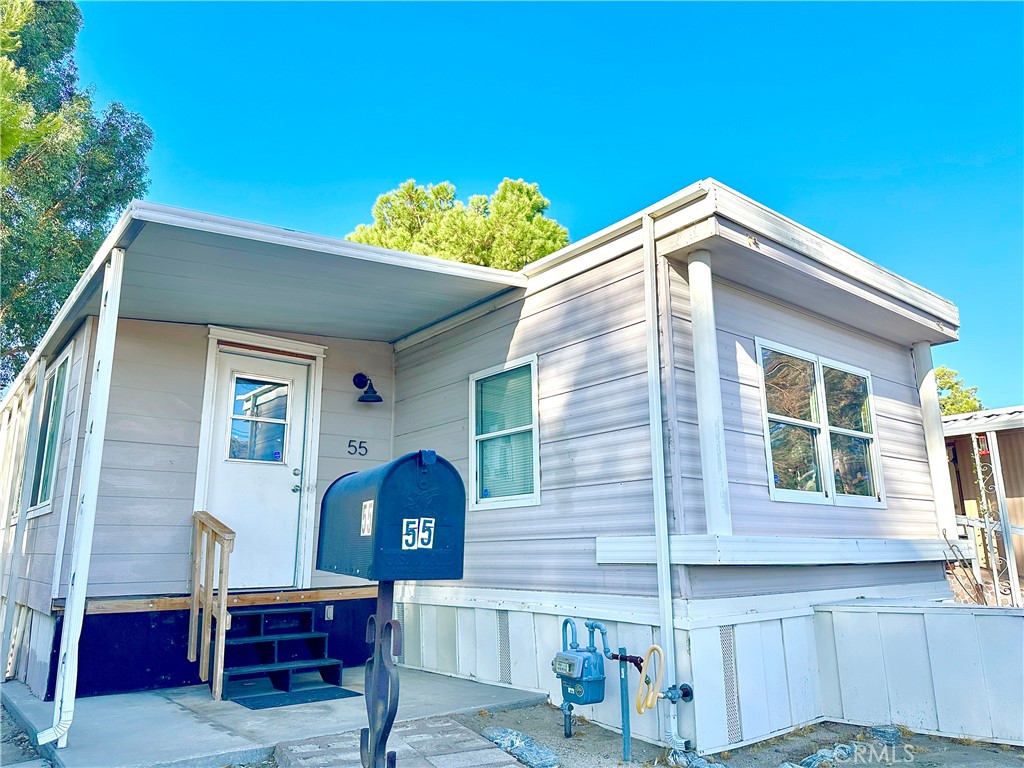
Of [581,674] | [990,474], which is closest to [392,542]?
[581,674]

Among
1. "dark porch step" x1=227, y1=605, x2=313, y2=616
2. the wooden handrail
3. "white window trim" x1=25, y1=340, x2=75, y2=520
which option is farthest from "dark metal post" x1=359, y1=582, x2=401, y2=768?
"white window trim" x1=25, y1=340, x2=75, y2=520

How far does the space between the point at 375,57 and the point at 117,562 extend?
863 centimetres

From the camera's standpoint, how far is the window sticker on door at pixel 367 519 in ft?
6.97

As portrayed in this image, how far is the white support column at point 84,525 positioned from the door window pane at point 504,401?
239 cm

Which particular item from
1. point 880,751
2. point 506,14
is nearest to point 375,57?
point 506,14

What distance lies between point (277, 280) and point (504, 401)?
169 cm

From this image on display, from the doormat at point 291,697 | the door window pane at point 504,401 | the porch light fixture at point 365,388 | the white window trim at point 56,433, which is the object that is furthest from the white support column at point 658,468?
the white window trim at point 56,433

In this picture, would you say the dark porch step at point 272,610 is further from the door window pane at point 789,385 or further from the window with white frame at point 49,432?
the door window pane at point 789,385

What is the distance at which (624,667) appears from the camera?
3.40 metres

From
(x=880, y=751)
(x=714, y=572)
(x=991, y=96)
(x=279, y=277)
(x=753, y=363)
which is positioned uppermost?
(x=991, y=96)

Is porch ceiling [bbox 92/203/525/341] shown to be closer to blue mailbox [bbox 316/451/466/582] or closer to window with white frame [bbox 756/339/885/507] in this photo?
window with white frame [bbox 756/339/885/507]

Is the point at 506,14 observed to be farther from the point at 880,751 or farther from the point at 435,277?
the point at 880,751

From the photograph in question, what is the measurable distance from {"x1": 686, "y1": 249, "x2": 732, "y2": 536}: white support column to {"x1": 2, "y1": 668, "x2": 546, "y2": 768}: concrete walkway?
155cm
